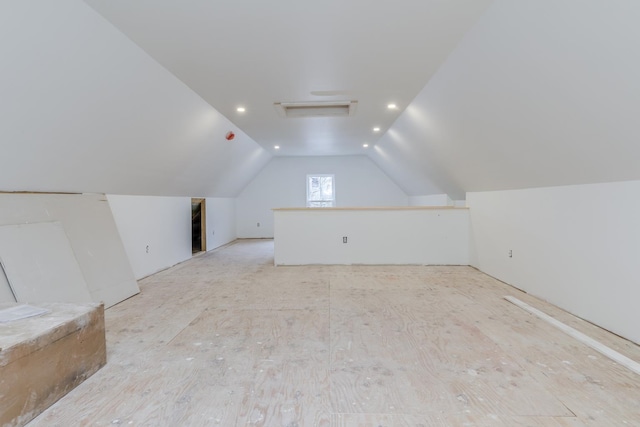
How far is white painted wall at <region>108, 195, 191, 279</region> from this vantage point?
3.67 meters

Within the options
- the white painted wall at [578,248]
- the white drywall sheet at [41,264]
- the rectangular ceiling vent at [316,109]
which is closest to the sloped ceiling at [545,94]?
the white painted wall at [578,248]

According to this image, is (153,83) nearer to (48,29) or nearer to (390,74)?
(48,29)

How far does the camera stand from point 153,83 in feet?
8.85

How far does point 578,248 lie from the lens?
8.41 ft

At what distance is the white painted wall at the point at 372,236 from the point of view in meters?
4.71

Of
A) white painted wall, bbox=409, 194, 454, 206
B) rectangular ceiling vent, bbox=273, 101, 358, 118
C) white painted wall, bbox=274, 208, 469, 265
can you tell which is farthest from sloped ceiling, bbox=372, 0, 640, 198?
white painted wall, bbox=409, 194, 454, 206

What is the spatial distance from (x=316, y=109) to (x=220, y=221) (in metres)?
4.01

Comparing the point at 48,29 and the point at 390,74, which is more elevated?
the point at 390,74

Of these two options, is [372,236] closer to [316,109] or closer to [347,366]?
[316,109]

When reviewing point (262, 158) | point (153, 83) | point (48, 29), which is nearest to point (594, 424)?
point (48, 29)

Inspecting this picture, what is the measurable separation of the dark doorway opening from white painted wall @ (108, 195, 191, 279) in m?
0.75

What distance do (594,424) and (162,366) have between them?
215 centimetres

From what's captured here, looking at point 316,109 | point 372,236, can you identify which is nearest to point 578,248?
point 372,236

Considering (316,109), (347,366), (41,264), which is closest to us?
(347,366)
